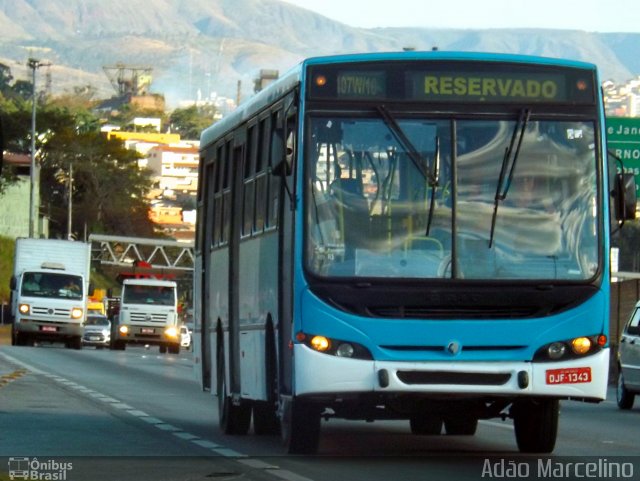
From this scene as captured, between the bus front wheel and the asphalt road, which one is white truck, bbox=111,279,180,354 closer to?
the asphalt road

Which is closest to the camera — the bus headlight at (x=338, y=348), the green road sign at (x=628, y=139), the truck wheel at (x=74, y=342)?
the bus headlight at (x=338, y=348)

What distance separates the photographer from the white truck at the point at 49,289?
54031 mm

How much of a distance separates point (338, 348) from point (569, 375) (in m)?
1.73

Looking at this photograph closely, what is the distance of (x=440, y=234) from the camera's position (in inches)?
555

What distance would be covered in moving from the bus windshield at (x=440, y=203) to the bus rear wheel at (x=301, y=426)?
3.88 ft

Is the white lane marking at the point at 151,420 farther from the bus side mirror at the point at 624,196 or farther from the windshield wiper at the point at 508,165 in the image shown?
the bus side mirror at the point at 624,196

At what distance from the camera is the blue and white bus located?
13.9 m

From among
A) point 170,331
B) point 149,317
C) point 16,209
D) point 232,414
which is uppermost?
point 16,209

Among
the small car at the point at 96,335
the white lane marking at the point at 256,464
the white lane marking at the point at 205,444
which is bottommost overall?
the white lane marking at the point at 256,464

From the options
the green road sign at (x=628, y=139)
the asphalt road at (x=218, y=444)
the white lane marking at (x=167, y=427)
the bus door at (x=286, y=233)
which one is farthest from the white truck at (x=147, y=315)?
the bus door at (x=286, y=233)

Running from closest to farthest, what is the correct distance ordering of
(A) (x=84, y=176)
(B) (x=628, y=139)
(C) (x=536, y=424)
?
1. (C) (x=536, y=424)
2. (B) (x=628, y=139)
3. (A) (x=84, y=176)

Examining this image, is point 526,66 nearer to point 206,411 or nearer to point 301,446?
point 301,446

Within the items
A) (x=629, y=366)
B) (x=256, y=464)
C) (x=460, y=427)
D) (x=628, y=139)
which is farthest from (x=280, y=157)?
(x=628, y=139)

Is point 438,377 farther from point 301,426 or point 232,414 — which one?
point 232,414
